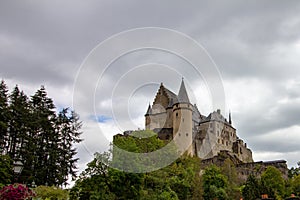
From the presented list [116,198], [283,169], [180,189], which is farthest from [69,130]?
[283,169]

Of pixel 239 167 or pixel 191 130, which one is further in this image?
pixel 191 130

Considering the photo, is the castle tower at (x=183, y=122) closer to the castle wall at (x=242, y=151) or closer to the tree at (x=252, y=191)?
the castle wall at (x=242, y=151)

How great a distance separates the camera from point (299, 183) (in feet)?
159

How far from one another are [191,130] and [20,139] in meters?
34.8

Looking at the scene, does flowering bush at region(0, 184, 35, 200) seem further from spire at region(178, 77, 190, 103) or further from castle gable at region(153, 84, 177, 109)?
castle gable at region(153, 84, 177, 109)

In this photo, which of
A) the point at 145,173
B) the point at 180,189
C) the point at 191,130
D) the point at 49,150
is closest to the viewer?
the point at 145,173

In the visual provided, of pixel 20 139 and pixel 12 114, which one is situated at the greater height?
pixel 12 114

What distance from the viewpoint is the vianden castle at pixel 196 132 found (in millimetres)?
63506

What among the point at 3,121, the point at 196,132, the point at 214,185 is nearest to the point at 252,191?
the point at 214,185

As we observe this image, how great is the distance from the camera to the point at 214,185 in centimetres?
3897

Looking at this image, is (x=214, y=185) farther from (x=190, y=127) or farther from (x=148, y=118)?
(x=148, y=118)

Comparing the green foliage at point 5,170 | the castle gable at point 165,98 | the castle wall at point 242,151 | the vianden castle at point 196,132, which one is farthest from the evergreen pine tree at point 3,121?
the castle wall at point 242,151

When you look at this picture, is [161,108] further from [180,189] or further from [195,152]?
[180,189]

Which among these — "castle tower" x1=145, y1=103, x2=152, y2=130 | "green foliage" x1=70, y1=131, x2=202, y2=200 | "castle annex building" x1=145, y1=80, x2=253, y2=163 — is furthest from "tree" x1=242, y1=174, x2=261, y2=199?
"castle tower" x1=145, y1=103, x2=152, y2=130
